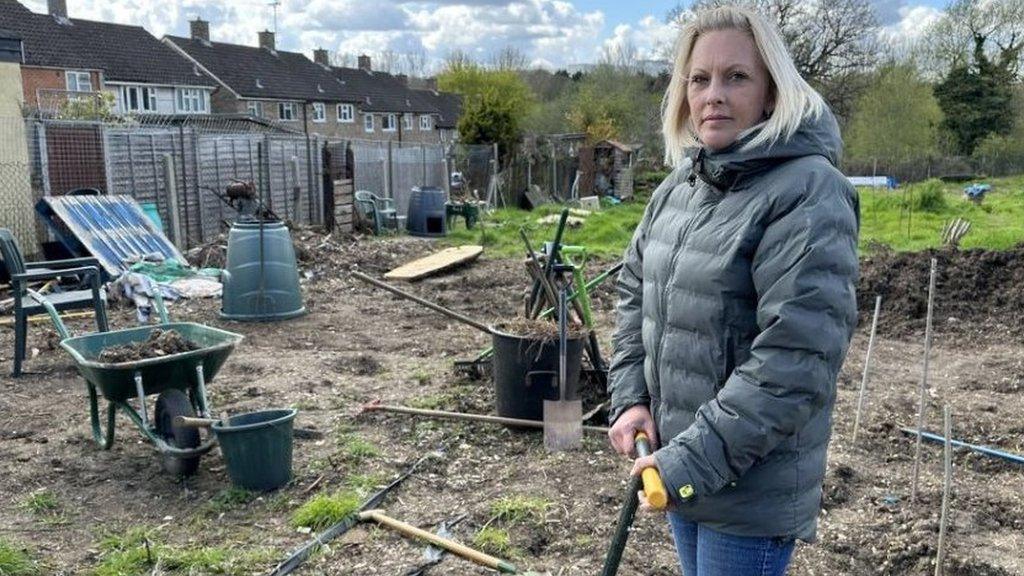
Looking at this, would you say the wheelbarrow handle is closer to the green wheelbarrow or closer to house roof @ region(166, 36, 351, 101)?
the green wheelbarrow

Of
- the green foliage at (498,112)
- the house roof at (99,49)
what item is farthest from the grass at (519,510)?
the house roof at (99,49)

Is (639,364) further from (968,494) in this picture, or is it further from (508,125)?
(508,125)

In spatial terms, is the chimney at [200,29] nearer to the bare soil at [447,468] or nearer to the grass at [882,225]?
the grass at [882,225]

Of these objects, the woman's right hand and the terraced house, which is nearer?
the woman's right hand

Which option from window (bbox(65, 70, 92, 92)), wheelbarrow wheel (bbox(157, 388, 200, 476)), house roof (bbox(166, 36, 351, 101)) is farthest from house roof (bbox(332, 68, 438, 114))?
wheelbarrow wheel (bbox(157, 388, 200, 476))

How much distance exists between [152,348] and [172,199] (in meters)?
8.19

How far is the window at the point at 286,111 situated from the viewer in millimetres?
37500

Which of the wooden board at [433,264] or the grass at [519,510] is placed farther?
the wooden board at [433,264]

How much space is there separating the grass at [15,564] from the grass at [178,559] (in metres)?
0.27

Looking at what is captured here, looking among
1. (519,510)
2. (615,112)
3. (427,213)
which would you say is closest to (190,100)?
(615,112)

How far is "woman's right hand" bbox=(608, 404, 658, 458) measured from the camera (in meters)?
2.03

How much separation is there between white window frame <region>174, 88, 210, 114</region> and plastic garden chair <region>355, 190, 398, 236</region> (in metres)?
20.3

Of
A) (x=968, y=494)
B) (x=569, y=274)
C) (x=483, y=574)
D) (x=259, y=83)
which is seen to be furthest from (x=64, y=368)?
(x=259, y=83)

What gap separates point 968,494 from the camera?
4.41m
